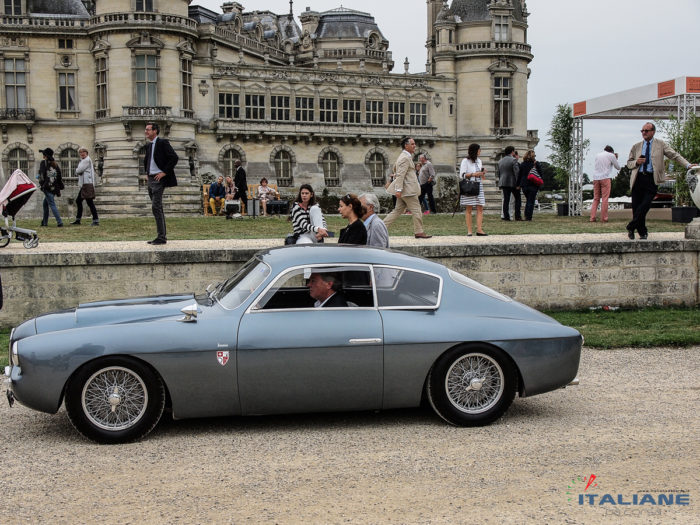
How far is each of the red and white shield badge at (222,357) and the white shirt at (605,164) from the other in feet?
56.9

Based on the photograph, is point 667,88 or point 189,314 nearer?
point 189,314

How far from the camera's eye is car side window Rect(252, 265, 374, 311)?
748 centimetres

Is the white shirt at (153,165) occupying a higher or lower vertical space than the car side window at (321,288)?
higher

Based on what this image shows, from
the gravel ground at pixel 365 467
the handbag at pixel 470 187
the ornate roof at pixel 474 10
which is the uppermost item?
the ornate roof at pixel 474 10

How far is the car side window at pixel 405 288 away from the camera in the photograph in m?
7.58

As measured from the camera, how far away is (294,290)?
299 inches

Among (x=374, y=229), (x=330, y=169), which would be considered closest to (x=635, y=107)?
(x=330, y=169)

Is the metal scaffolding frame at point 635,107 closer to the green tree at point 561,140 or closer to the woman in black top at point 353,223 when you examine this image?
the woman in black top at point 353,223

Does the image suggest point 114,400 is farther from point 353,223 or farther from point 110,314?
point 353,223

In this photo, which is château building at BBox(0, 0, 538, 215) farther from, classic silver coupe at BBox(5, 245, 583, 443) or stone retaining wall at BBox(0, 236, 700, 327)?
classic silver coupe at BBox(5, 245, 583, 443)

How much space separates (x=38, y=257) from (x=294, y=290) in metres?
6.45

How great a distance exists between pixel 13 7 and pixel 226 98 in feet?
40.8

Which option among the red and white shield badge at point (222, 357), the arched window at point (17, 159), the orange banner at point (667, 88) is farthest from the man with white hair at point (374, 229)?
the arched window at point (17, 159)

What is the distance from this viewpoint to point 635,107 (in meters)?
35.2
